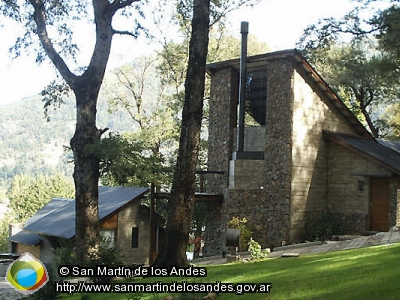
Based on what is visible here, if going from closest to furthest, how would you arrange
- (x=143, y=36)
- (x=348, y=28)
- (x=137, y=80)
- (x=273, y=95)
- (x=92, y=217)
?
(x=92, y=217) → (x=143, y=36) → (x=273, y=95) → (x=348, y=28) → (x=137, y=80)

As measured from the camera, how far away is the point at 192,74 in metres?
12.4

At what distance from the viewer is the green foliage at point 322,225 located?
19.1m

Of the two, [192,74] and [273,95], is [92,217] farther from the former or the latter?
[273,95]

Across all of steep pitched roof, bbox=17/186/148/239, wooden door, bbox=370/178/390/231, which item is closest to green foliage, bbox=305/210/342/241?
wooden door, bbox=370/178/390/231

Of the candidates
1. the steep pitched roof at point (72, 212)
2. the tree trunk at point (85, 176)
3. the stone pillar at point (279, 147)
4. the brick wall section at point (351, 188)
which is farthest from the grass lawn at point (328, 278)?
the steep pitched roof at point (72, 212)

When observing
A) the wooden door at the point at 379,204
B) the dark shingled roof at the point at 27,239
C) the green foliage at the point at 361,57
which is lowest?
the dark shingled roof at the point at 27,239

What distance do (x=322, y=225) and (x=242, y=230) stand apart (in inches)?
124

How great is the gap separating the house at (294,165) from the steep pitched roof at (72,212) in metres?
3.90

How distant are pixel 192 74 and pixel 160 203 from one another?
16335 millimetres

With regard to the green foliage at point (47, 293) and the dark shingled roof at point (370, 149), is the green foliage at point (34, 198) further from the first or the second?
the green foliage at point (47, 293)

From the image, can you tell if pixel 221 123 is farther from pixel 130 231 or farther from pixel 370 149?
pixel 130 231

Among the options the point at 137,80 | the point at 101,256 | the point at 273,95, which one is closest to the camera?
the point at 101,256

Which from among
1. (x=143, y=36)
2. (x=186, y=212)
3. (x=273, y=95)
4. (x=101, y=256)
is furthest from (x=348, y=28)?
(x=101, y=256)

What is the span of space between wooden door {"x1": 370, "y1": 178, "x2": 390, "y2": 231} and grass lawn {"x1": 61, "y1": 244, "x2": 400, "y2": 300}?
9847mm
